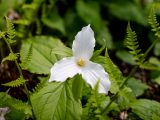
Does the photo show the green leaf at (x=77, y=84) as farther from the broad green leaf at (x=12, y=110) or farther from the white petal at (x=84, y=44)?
the broad green leaf at (x=12, y=110)

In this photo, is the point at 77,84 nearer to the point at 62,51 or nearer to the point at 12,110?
the point at 62,51

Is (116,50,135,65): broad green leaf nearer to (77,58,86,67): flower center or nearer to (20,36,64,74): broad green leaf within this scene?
(20,36,64,74): broad green leaf

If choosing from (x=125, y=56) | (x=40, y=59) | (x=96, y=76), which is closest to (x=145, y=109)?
(x=96, y=76)

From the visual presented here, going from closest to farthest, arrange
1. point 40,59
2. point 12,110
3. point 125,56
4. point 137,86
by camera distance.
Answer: point 12,110
point 40,59
point 137,86
point 125,56

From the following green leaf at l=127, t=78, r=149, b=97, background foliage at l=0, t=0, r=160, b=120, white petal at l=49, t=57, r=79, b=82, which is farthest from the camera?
green leaf at l=127, t=78, r=149, b=97

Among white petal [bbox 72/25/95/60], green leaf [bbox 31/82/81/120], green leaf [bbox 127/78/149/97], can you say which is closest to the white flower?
white petal [bbox 72/25/95/60]

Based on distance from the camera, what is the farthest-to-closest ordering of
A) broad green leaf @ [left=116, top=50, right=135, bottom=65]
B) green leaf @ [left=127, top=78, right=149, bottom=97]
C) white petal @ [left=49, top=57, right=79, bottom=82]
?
1. broad green leaf @ [left=116, top=50, right=135, bottom=65]
2. green leaf @ [left=127, top=78, right=149, bottom=97]
3. white petal @ [left=49, top=57, right=79, bottom=82]

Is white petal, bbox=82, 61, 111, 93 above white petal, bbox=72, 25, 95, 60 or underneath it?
A: underneath
